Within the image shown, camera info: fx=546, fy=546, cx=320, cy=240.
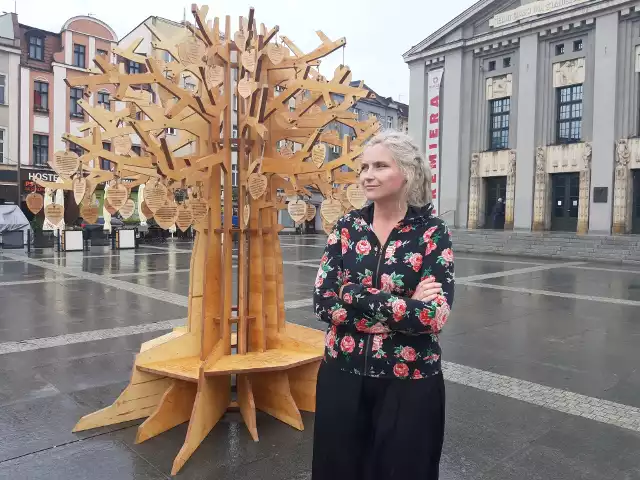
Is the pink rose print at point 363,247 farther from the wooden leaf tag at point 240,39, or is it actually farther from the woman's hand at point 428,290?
the wooden leaf tag at point 240,39

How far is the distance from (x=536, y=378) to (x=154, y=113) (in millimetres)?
4141

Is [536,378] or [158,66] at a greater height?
[158,66]

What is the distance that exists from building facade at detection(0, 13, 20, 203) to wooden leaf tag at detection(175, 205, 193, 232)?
30.2 m

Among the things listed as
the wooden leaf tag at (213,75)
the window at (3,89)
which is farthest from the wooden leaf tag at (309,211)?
the window at (3,89)

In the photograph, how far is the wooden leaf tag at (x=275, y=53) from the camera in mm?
3703

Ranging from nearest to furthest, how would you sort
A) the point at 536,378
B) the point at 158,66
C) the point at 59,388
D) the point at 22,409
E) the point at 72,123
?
the point at 158,66 < the point at 22,409 < the point at 59,388 < the point at 536,378 < the point at 72,123

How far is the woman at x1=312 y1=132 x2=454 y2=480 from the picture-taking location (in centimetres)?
213

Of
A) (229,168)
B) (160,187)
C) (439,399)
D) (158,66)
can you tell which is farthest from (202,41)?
(439,399)

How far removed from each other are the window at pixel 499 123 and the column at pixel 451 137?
5.36 ft

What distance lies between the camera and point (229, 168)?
3842 mm

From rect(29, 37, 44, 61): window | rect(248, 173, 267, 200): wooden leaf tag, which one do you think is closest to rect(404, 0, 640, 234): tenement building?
rect(29, 37, 44, 61): window

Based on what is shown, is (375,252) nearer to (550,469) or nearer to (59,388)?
(550,469)

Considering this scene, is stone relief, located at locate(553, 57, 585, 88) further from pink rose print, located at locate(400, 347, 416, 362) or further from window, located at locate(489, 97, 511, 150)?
pink rose print, located at locate(400, 347, 416, 362)

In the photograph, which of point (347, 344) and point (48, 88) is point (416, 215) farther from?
point (48, 88)
